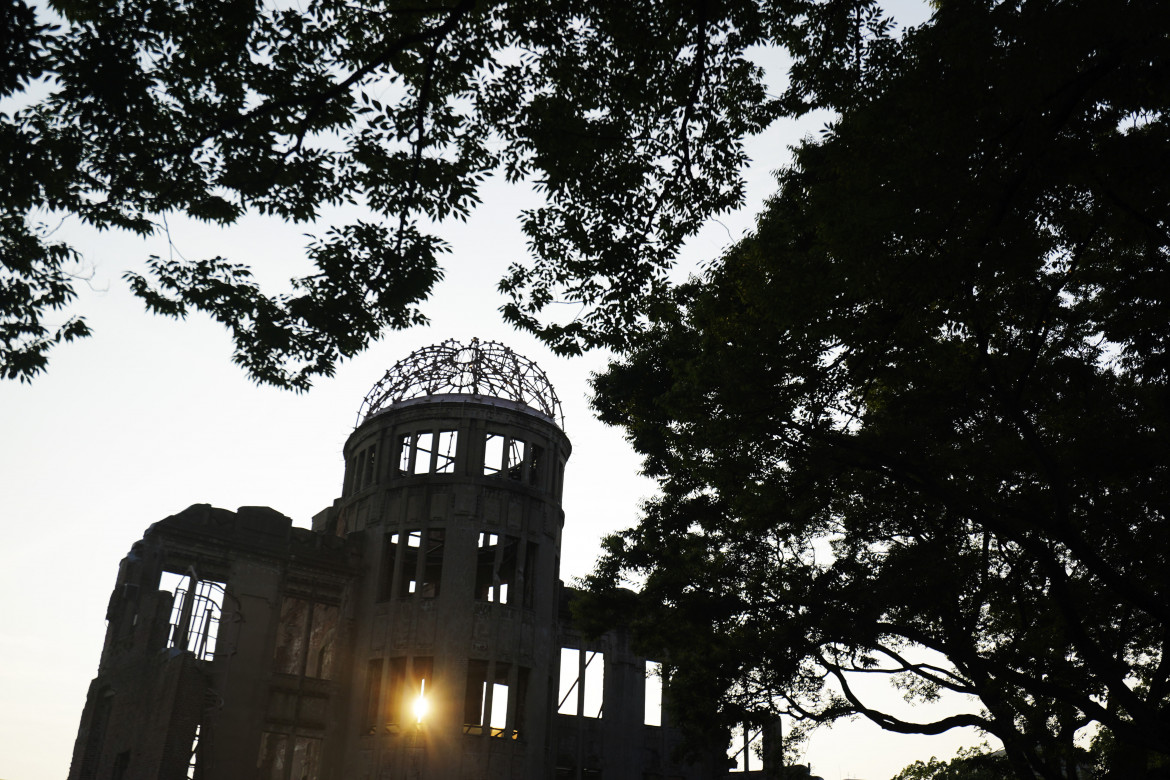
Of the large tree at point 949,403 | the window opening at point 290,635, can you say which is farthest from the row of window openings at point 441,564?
the large tree at point 949,403

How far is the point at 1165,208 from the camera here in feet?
39.9

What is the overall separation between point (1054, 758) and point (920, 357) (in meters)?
8.57

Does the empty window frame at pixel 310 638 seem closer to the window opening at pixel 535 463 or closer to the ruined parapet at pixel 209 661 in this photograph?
the ruined parapet at pixel 209 661

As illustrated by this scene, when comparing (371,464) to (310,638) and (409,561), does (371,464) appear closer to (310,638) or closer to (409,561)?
(409,561)

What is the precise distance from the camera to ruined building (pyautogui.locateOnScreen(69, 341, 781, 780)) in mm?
26391

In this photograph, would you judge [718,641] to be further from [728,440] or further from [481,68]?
[481,68]

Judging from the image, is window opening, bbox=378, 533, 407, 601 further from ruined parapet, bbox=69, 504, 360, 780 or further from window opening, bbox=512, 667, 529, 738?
window opening, bbox=512, 667, 529, 738

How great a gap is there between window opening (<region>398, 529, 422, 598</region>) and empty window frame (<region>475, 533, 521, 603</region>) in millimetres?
2029

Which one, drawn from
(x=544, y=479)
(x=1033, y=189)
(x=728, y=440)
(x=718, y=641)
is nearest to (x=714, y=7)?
(x=1033, y=189)

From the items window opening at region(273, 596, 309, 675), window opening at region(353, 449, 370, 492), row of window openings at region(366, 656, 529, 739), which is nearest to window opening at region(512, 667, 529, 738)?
row of window openings at region(366, 656, 529, 739)

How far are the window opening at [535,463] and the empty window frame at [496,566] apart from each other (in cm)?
224

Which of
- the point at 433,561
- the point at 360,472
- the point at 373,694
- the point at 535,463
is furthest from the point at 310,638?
the point at 535,463

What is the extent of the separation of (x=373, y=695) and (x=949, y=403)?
64.9 feet

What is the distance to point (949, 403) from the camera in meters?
16.3
